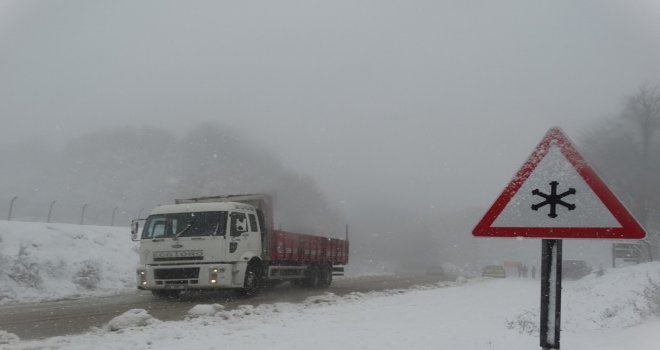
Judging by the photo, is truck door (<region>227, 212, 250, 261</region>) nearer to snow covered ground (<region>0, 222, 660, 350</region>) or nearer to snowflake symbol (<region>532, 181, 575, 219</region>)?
snow covered ground (<region>0, 222, 660, 350</region>)

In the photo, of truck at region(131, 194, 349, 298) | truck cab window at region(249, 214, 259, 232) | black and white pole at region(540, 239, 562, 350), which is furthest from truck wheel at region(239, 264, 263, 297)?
black and white pole at region(540, 239, 562, 350)

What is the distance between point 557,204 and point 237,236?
11.1 metres

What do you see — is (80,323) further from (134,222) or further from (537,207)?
(537,207)

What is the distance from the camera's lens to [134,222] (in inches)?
569

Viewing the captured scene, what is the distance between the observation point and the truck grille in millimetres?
13555

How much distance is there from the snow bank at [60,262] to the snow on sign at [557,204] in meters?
14.1

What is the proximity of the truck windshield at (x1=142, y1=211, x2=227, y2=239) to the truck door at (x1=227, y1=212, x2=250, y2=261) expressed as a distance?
0.25m

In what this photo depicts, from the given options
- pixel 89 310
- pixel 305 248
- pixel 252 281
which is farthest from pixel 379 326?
pixel 305 248

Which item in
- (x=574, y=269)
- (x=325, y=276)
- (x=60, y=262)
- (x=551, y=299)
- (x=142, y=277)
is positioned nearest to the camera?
(x=551, y=299)

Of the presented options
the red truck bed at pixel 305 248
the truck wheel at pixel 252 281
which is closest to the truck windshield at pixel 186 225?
the truck wheel at pixel 252 281

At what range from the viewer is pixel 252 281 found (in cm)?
1452

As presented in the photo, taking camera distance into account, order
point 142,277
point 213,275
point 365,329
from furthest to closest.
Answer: point 142,277
point 213,275
point 365,329

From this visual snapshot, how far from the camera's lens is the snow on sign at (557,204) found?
3725 millimetres

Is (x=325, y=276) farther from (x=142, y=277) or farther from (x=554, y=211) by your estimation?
(x=554, y=211)
